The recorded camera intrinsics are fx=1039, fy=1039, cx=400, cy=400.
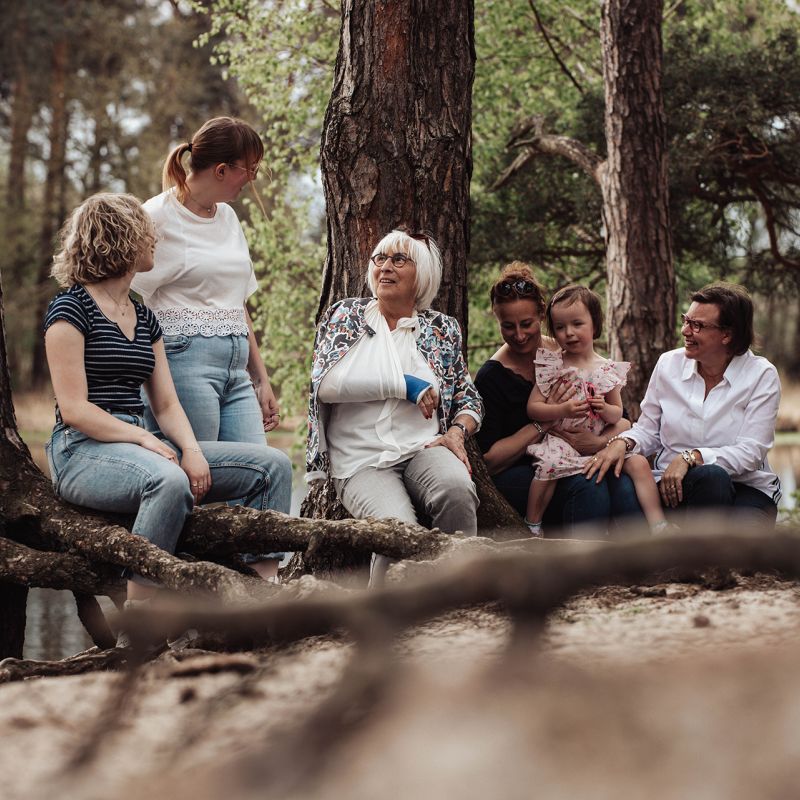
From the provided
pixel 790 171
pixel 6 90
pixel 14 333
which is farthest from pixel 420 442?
pixel 6 90

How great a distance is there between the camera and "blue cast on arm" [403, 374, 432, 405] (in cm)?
396

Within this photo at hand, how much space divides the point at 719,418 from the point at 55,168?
2200cm

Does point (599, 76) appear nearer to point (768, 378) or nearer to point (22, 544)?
point (768, 378)

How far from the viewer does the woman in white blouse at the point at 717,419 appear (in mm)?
4328

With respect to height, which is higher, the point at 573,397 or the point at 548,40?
the point at 548,40

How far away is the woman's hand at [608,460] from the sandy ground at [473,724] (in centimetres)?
220

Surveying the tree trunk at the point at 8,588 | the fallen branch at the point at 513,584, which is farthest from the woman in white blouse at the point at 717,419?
the fallen branch at the point at 513,584

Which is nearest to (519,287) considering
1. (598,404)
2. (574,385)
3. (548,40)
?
(574,385)

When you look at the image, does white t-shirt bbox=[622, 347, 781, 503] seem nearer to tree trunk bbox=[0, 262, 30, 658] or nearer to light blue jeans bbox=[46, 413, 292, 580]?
light blue jeans bbox=[46, 413, 292, 580]

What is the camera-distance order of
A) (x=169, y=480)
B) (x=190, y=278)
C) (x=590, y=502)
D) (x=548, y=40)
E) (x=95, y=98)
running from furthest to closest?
(x=95, y=98) < (x=548, y=40) < (x=590, y=502) < (x=190, y=278) < (x=169, y=480)

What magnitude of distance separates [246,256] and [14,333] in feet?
69.5

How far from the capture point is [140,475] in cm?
349

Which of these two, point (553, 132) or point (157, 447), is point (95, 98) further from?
point (157, 447)

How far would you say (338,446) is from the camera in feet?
13.3
